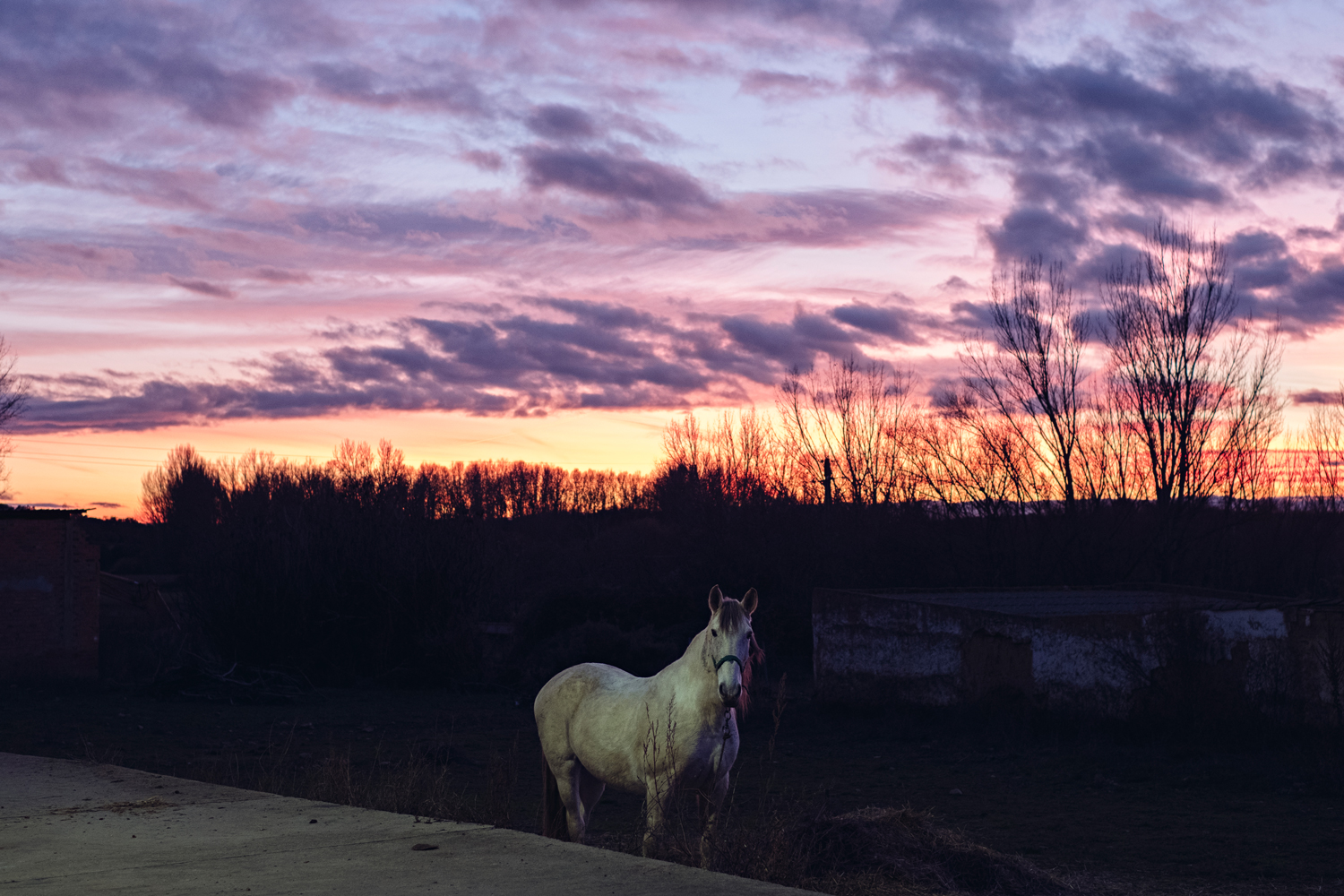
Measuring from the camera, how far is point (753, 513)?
3984cm

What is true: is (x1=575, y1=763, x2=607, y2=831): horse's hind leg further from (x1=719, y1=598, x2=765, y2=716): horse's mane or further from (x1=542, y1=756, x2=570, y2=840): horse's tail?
(x1=719, y1=598, x2=765, y2=716): horse's mane

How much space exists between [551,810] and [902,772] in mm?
7820

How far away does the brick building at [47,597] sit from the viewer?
25.9m

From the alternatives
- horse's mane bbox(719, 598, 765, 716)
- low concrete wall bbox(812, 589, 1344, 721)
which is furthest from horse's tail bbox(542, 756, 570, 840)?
low concrete wall bbox(812, 589, 1344, 721)

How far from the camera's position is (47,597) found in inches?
1042

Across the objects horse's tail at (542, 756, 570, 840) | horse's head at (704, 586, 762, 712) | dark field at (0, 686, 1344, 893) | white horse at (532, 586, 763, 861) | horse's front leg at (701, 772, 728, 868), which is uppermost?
horse's head at (704, 586, 762, 712)

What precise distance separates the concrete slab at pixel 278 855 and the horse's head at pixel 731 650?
1474 mm

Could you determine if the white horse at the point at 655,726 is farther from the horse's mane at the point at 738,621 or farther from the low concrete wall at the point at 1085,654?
the low concrete wall at the point at 1085,654

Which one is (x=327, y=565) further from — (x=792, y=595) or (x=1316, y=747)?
(x=1316, y=747)

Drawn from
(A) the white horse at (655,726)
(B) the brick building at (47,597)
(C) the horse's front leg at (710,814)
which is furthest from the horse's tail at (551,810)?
(B) the brick building at (47,597)

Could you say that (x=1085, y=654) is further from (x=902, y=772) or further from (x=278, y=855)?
(x=278, y=855)

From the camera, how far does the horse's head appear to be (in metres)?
7.18

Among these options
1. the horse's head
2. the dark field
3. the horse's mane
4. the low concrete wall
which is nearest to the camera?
the horse's head

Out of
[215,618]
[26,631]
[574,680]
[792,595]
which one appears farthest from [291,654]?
[574,680]
